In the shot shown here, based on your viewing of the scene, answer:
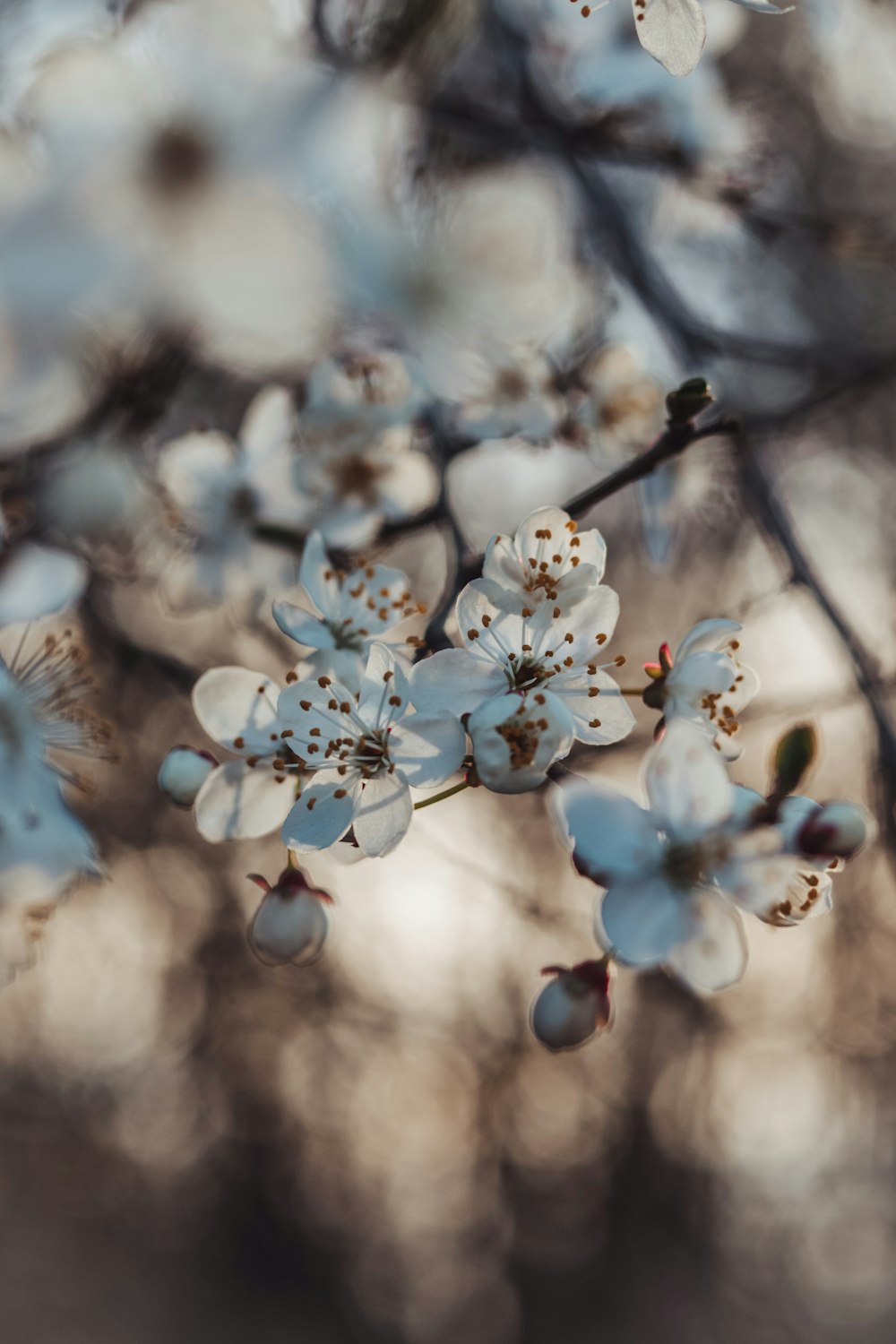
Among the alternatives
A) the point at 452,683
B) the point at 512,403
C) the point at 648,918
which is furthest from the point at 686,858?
the point at 512,403

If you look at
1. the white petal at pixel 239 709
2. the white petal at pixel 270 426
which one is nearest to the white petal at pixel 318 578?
the white petal at pixel 239 709

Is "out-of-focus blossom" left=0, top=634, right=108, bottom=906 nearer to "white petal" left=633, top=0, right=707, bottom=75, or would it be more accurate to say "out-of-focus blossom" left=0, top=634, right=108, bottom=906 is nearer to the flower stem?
the flower stem

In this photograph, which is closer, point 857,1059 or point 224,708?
point 224,708

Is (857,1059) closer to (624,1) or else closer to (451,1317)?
(451,1317)

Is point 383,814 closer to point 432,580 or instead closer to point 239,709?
point 239,709

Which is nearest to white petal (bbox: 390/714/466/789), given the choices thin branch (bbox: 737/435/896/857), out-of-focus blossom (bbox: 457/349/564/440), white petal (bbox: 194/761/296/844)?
white petal (bbox: 194/761/296/844)

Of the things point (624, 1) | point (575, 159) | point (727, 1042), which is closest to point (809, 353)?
point (575, 159)
